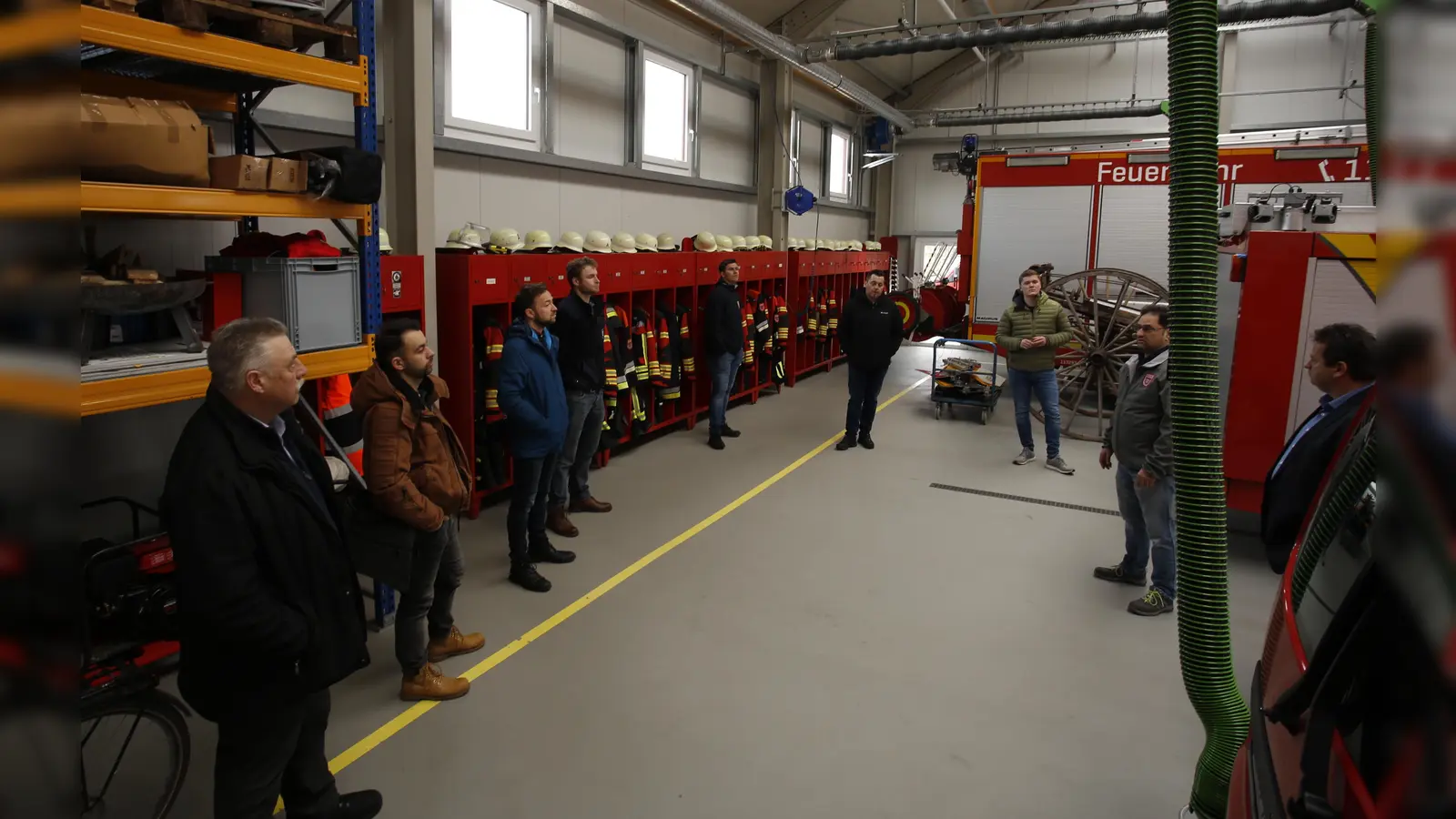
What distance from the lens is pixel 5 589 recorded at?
0.28m

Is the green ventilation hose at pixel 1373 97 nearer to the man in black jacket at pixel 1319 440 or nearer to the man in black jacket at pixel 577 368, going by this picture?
the man in black jacket at pixel 1319 440

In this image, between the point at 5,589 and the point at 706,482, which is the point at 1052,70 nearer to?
the point at 706,482

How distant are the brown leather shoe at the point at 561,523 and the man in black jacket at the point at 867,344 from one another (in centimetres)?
324

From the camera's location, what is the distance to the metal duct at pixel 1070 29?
29.4 feet

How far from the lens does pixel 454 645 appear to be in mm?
3990

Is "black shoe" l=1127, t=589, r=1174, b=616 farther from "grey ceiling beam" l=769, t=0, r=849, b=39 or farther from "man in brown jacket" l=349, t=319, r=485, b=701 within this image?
"grey ceiling beam" l=769, t=0, r=849, b=39

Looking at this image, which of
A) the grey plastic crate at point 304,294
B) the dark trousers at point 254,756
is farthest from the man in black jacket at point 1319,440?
the grey plastic crate at point 304,294

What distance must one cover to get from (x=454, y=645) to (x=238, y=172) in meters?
2.20

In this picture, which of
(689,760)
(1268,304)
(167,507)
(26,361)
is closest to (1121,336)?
(1268,304)

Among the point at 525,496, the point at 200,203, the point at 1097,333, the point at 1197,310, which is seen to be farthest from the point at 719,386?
the point at 1197,310

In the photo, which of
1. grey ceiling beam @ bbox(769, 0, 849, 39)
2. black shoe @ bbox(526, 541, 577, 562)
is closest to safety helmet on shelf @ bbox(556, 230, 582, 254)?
black shoe @ bbox(526, 541, 577, 562)

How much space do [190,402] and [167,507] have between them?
2.79 m

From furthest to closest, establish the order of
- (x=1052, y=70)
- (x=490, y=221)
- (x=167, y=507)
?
(x=1052, y=70) < (x=490, y=221) < (x=167, y=507)

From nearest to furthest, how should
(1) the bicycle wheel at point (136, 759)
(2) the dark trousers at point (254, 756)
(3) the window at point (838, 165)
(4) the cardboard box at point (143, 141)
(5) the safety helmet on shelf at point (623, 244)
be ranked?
(2) the dark trousers at point (254, 756), (1) the bicycle wheel at point (136, 759), (4) the cardboard box at point (143, 141), (5) the safety helmet on shelf at point (623, 244), (3) the window at point (838, 165)
